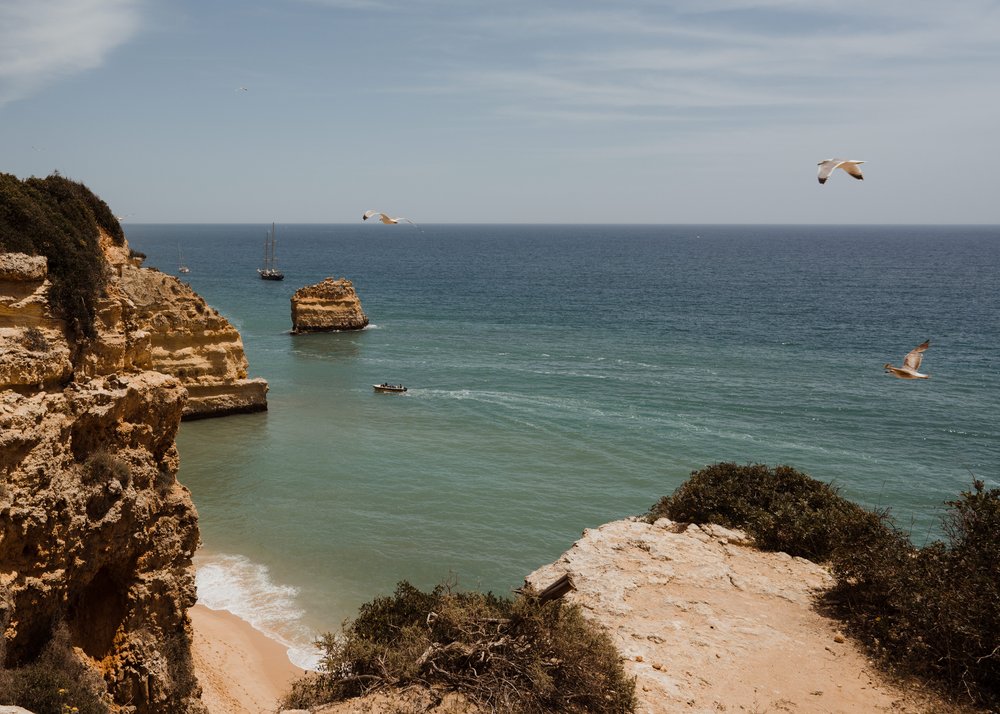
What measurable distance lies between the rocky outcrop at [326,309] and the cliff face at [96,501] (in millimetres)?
53130

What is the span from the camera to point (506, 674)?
947cm

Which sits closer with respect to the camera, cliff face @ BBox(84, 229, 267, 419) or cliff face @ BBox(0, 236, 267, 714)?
cliff face @ BBox(0, 236, 267, 714)

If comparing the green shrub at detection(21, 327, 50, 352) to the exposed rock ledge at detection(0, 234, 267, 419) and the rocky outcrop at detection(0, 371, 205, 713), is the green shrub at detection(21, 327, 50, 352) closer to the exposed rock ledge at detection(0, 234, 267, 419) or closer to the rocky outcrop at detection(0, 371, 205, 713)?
the exposed rock ledge at detection(0, 234, 267, 419)

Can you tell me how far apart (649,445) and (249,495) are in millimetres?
18676

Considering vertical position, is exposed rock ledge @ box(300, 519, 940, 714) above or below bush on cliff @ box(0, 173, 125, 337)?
below

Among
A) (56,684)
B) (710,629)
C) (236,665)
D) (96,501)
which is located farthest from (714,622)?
(236,665)

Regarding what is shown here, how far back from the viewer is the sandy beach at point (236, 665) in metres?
15.5

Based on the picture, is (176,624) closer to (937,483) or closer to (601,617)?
(601,617)

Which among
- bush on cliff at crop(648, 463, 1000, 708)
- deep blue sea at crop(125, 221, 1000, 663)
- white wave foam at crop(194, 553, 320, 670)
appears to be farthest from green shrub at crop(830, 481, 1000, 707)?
white wave foam at crop(194, 553, 320, 670)

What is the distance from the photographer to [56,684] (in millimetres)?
10172

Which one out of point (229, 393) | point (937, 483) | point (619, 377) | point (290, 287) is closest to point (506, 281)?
point (290, 287)

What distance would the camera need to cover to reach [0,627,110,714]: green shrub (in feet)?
31.2

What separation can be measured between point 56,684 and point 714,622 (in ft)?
33.5

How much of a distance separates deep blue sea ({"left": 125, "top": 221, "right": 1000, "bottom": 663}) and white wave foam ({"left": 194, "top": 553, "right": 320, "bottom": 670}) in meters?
0.08
